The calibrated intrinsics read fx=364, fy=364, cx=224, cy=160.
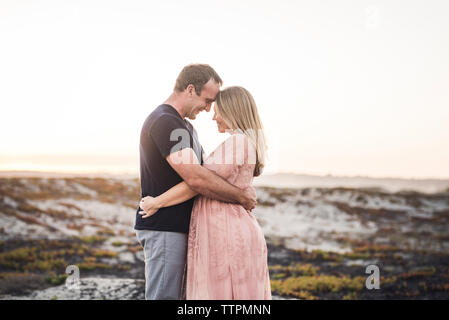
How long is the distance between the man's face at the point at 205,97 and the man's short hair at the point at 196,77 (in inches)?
1.5

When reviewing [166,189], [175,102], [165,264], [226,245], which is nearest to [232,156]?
[166,189]

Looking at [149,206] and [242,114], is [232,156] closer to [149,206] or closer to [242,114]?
[242,114]

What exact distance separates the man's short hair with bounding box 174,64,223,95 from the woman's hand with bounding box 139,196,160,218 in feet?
4.11

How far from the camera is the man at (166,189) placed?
339cm

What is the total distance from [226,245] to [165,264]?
0.61m

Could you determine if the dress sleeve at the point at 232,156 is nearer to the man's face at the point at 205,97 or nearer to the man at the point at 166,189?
the man at the point at 166,189

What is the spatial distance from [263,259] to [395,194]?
38.8 meters

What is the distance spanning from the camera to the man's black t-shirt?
346cm

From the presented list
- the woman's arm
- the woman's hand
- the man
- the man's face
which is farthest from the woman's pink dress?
the man's face

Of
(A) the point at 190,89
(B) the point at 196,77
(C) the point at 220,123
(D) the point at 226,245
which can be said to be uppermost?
(B) the point at 196,77

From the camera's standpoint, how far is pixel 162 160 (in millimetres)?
3588

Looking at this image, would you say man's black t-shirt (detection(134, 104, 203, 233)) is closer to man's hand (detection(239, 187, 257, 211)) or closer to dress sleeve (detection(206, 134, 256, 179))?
dress sleeve (detection(206, 134, 256, 179))

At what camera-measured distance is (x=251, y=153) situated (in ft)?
11.6

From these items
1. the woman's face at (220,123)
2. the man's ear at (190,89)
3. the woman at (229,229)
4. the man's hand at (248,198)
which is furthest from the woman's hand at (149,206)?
the man's ear at (190,89)
